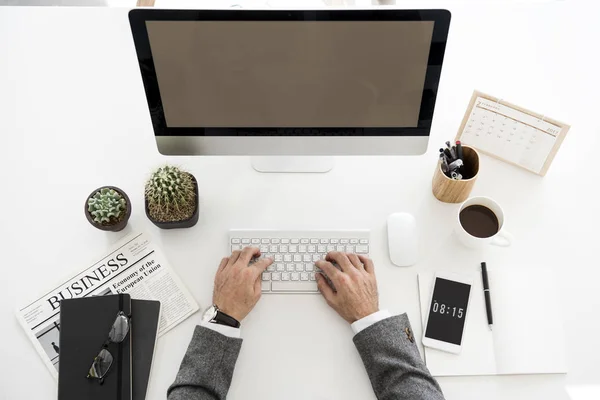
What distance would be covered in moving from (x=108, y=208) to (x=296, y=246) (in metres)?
0.42

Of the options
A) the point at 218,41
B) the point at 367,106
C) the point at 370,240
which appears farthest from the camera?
the point at 370,240

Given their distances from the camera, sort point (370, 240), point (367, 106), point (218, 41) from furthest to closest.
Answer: point (370, 240), point (367, 106), point (218, 41)

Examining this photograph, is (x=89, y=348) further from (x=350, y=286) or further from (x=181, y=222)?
(x=350, y=286)

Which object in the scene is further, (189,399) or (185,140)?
(185,140)

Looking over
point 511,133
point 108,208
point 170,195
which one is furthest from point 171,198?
point 511,133

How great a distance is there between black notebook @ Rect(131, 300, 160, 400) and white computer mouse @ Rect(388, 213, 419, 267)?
536 mm

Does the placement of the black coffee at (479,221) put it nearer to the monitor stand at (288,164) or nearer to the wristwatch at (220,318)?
the monitor stand at (288,164)

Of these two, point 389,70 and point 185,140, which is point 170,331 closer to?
point 185,140

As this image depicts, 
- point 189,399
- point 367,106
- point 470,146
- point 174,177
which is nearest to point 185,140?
point 174,177

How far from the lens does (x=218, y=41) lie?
34.6 inches

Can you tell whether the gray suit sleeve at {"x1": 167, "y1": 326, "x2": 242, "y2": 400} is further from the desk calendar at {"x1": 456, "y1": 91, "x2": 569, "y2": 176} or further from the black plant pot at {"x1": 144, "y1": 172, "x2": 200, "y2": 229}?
the desk calendar at {"x1": 456, "y1": 91, "x2": 569, "y2": 176}

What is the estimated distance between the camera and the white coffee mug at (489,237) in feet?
3.39

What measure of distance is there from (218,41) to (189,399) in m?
0.68

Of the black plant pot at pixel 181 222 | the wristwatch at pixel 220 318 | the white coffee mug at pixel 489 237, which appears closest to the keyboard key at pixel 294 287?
the wristwatch at pixel 220 318
